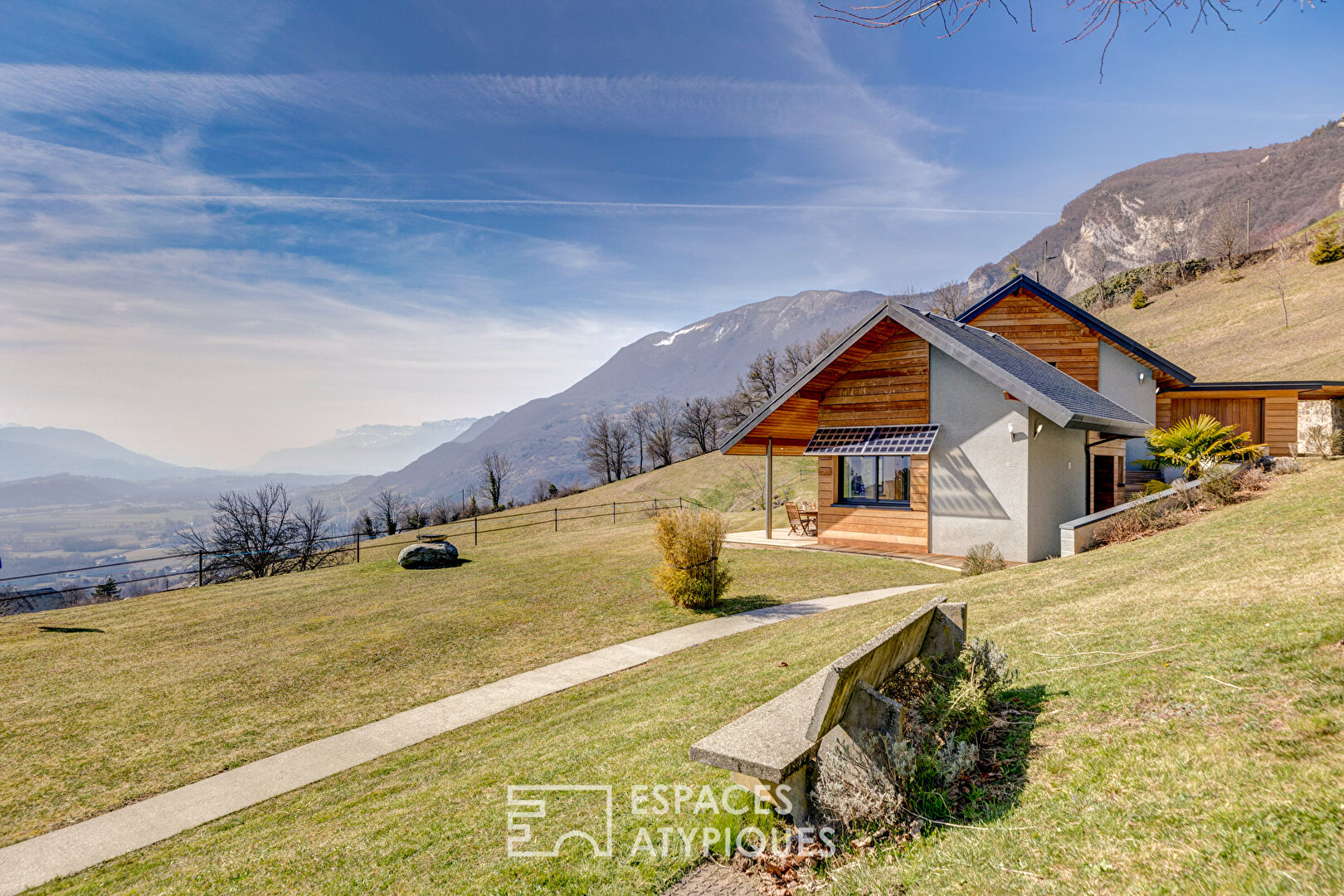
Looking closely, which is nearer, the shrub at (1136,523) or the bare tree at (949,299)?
the shrub at (1136,523)

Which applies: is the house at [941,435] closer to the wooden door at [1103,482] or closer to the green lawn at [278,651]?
Result: the wooden door at [1103,482]

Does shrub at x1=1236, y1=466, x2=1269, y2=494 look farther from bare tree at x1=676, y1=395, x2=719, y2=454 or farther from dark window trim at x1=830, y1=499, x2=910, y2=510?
bare tree at x1=676, y1=395, x2=719, y2=454

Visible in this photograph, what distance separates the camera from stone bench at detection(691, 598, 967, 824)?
123 inches

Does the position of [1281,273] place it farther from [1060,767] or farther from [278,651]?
[278,651]

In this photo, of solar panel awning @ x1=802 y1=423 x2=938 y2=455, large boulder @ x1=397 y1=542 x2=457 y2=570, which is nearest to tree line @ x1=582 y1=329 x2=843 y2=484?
large boulder @ x1=397 y1=542 x2=457 y2=570

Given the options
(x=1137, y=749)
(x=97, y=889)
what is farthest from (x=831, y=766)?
(x=97, y=889)

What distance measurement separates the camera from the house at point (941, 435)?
46.1 ft

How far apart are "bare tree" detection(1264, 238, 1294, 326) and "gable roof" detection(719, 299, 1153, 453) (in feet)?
98.8

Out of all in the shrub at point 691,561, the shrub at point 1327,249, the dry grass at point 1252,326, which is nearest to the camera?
the shrub at point 691,561

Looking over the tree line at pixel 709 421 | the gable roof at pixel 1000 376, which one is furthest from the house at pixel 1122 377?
the tree line at pixel 709 421

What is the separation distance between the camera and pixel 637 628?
1070 centimetres

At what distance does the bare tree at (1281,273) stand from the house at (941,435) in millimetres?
32101

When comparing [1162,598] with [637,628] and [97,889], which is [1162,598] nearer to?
[637,628]

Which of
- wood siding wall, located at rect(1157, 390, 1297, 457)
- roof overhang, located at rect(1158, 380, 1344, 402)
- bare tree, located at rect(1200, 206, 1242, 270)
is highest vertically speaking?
bare tree, located at rect(1200, 206, 1242, 270)
